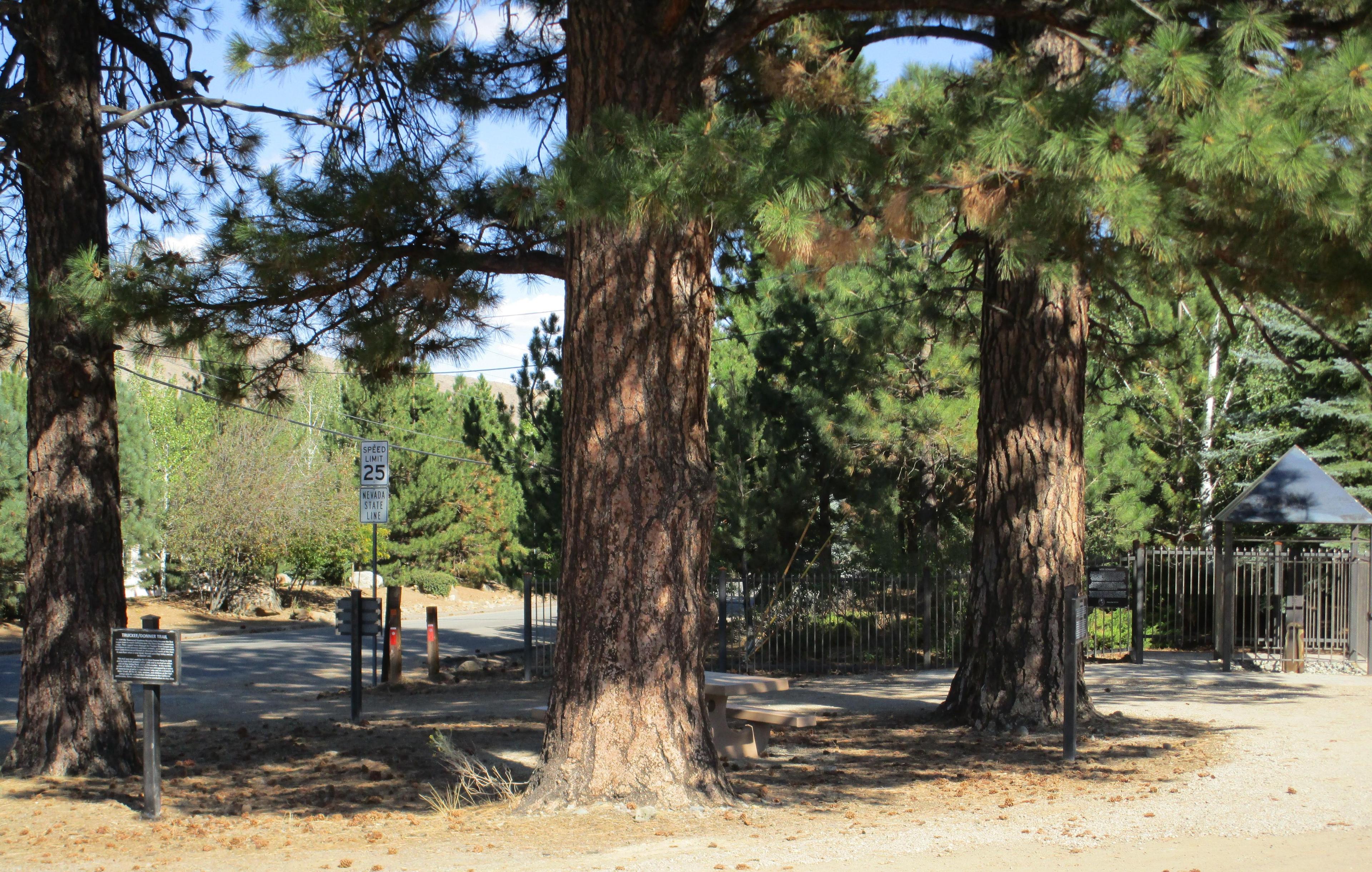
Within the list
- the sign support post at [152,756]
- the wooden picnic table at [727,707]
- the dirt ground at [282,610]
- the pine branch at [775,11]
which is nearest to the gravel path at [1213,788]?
the wooden picnic table at [727,707]

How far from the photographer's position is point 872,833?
6.48 m

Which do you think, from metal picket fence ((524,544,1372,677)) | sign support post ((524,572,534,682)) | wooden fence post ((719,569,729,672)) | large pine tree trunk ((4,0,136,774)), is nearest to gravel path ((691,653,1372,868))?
wooden fence post ((719,569,729,672))

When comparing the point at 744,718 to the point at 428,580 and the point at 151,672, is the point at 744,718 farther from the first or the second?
the point at 428,580

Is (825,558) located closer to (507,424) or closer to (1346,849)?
(507,424)

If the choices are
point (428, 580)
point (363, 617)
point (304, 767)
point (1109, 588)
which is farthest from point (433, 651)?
point (428, 580)

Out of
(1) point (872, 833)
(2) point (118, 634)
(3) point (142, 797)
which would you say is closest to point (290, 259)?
(2) point (118, 634)

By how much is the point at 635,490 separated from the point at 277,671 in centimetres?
1276

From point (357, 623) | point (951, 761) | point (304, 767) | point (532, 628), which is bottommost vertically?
point (304, 767)

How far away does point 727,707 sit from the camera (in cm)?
983

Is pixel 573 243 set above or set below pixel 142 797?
above

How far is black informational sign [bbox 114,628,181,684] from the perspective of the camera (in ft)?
23.8

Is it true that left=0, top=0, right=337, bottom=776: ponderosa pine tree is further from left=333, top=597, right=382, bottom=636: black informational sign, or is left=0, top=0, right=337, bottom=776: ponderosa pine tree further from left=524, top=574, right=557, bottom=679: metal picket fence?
left=524, top=574, right=557, bottom=679: metal picket fence

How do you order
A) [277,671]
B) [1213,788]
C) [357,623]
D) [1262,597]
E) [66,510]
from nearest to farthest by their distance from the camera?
[1213,788]
[66,510]
[357,623]
[277,671]
[1262,597]

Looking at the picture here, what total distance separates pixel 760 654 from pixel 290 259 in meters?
11.2
